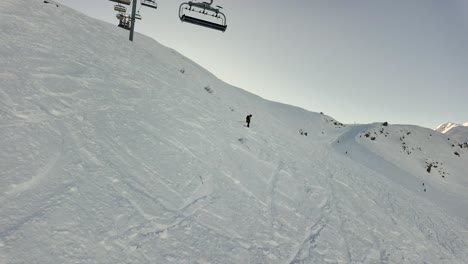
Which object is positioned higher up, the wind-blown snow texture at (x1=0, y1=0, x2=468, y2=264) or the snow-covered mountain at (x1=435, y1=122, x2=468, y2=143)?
the snow-covered mountain at (x1=435, y1=122, x2=468, y2=143)

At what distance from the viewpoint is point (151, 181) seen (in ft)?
19.0

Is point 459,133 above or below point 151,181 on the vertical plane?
above

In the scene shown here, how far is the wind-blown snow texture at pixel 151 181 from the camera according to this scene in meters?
4.18

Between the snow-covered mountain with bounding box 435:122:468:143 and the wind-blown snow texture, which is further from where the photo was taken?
the snow-covered mountain with bounding box 435:122:468:143

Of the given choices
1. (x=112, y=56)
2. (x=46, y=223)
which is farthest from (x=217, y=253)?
(x=112, y=56)

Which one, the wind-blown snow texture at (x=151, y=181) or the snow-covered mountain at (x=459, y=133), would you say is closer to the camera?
the wind-blown snow texture at (x=151, y=181)

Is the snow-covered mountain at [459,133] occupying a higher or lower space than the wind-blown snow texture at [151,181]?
higher

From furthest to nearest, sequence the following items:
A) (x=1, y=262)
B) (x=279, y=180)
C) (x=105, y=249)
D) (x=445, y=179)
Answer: (x=445, y=179) → (x=279, y=180) → (x=105, y=249) → (x=1, y=262)

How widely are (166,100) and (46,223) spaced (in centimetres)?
700

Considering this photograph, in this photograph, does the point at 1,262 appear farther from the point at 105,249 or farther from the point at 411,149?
the point at 411,149

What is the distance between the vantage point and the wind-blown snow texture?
4180mm

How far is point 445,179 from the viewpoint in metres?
20.7

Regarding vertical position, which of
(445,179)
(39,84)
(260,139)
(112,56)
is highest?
(112,56)

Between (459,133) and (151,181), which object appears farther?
(459,133)
